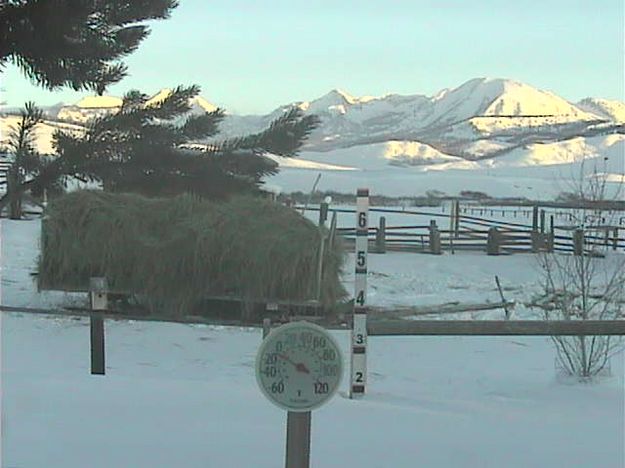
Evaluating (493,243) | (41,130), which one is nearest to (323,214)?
(41,130)

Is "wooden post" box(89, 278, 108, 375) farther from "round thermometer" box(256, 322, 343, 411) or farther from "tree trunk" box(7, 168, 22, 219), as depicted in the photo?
"tree trunk" box(7, 168, 22, 219)

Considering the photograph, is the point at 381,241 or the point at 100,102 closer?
the point at 100,102

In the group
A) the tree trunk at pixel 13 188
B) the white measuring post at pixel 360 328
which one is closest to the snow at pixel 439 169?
the tree trunk at pixel 13 188

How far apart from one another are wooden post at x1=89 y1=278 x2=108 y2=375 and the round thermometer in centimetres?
426

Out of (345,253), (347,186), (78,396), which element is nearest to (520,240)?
(345,253)

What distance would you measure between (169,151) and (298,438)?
32.0 feet

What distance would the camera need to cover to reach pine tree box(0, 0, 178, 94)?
7.84 metres

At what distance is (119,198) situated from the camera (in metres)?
13.1

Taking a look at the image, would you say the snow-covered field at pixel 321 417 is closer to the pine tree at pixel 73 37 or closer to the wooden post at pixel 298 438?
the wooden post at pixel 298 438

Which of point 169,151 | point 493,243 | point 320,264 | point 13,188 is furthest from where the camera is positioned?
point 493,243

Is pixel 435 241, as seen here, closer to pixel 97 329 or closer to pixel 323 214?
pixel 323 214

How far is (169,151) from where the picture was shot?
12828 mm

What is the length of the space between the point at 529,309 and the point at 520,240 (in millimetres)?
11818

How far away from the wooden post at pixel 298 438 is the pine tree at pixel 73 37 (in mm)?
5106
